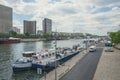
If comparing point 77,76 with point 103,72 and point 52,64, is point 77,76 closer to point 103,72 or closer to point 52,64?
point 103,72

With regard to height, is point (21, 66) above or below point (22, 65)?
below

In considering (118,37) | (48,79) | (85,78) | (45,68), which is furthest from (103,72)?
(118,37)

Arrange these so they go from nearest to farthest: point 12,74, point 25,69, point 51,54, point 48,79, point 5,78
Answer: point 48,79
point 5,78
point 12,74
point 25,69
point 51,54

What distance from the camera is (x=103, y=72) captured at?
3797cm

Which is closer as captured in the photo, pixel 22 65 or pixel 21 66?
pixel 21 66

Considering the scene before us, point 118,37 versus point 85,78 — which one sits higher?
point 118,37

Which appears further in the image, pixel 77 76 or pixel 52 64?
pixel 52 64

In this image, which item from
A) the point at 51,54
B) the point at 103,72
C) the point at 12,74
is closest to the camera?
the point at 103,72

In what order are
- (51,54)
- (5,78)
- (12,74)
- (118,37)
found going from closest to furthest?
1. (5,78)
2. (12,74)
3. (51,54)
4. (118,37)

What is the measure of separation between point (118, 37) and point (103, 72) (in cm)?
5957

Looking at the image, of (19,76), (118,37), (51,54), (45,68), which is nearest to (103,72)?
(45,68)

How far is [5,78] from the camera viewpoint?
4125 cm

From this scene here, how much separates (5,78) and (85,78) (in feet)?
55.6

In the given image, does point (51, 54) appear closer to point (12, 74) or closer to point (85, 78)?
point (12, 74)
